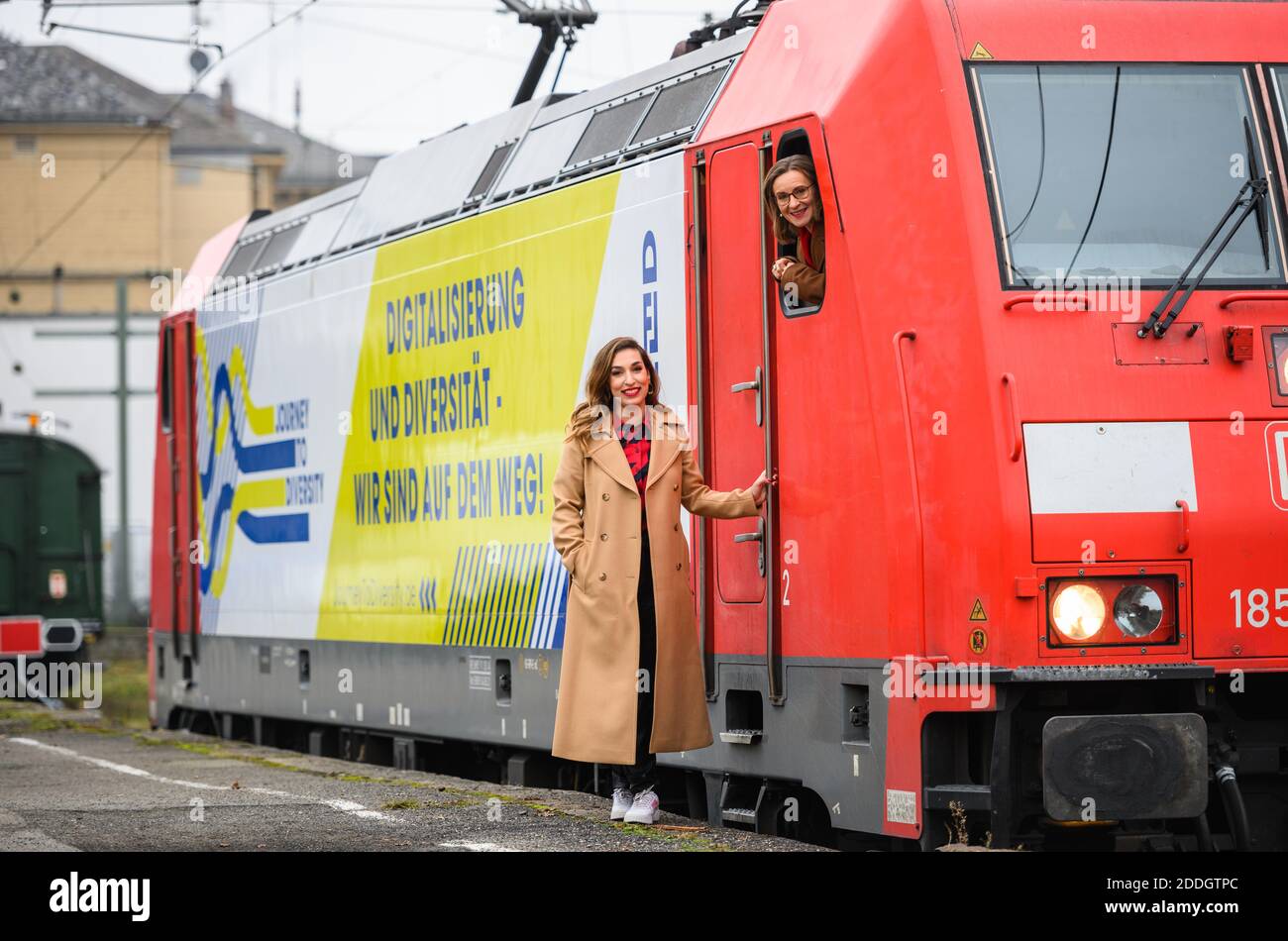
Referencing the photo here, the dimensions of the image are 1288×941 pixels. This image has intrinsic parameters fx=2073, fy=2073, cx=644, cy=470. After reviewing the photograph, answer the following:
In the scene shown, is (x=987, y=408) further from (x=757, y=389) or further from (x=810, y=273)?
(x=757, y=389)

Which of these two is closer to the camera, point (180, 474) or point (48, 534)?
point (180, 474)

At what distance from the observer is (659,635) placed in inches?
306

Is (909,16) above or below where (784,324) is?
above

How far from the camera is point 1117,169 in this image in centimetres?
703

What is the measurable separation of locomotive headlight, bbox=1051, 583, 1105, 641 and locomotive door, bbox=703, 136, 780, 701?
1.36m

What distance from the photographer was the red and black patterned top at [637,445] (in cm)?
790

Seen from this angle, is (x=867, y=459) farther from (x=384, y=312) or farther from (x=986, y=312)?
(x=384, y=312)

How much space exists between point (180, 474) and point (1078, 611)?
10.1 m

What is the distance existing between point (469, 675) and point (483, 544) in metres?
0.71

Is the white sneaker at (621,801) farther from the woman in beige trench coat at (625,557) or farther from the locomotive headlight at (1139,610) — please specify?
the locomotive headlight at (1139,610)

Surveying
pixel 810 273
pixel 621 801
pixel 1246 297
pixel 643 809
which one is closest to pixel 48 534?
pixel 621 801

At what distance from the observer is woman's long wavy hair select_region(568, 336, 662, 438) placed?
786 centimetres

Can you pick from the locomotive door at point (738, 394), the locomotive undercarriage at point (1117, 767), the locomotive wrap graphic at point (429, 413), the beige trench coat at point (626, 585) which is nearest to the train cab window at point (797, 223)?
the locomotive door at point (738, 394)
